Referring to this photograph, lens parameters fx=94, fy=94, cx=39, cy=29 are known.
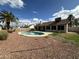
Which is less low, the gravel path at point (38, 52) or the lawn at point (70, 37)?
the lawn at point (70, 37)

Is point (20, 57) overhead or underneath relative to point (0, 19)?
underneath

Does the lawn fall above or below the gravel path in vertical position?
above

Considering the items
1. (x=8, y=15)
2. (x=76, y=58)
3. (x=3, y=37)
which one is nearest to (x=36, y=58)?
(x=76, y=58)

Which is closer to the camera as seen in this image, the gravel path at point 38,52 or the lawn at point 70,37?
the gravel path at point 38,52

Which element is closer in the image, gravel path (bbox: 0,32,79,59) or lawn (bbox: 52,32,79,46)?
gravel path (bbox: 0,32,79,59)

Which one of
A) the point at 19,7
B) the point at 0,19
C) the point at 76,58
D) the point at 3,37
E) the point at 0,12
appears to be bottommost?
the point at 76,58

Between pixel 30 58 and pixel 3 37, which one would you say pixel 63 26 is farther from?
pixel 30 58

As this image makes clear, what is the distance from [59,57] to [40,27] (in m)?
34.3

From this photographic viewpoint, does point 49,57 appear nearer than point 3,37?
Yes

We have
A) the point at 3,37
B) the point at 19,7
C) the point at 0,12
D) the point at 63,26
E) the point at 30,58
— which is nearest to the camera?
the point at 30,58

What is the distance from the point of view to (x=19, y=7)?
37.5m

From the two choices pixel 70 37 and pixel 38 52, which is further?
pixel 70 37

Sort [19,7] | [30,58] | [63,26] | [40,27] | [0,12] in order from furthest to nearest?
[40,27], [19,7], [0,12], [63,26], [30,58]

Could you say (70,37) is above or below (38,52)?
above
